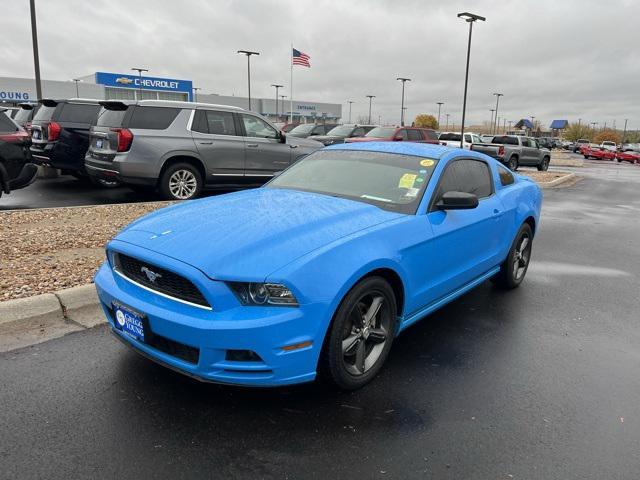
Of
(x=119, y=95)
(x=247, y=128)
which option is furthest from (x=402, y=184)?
(x=119, y=95)

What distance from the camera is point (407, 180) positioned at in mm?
3990

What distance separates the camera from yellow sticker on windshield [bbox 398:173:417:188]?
12.9 ft

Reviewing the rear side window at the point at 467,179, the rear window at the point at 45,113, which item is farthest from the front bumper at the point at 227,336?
the rear window at the point at 45,113

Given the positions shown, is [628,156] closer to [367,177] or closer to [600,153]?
[600,153]

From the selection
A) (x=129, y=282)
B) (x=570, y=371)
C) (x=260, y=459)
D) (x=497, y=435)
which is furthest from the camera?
(x=570, y=371)

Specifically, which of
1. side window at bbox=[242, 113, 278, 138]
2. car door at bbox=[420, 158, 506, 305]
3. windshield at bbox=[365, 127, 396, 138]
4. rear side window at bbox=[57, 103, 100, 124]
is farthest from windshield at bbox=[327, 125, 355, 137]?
car door at bbox=[420, 158, 506, 305]

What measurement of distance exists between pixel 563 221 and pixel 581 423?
8.00 metres

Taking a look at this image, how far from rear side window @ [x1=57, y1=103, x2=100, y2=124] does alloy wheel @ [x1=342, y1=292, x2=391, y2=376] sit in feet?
31.6

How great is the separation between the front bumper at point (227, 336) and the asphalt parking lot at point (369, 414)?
33cm

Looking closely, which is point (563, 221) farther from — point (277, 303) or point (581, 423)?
point (277, 303)

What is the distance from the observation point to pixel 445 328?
14.2 feet

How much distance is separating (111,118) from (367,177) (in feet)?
22.1

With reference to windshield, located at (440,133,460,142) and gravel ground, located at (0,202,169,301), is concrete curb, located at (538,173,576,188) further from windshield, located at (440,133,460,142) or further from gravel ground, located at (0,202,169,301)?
gravel ground, located at (0,202,169,301)

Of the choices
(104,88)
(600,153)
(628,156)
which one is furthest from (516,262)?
(104,88)
